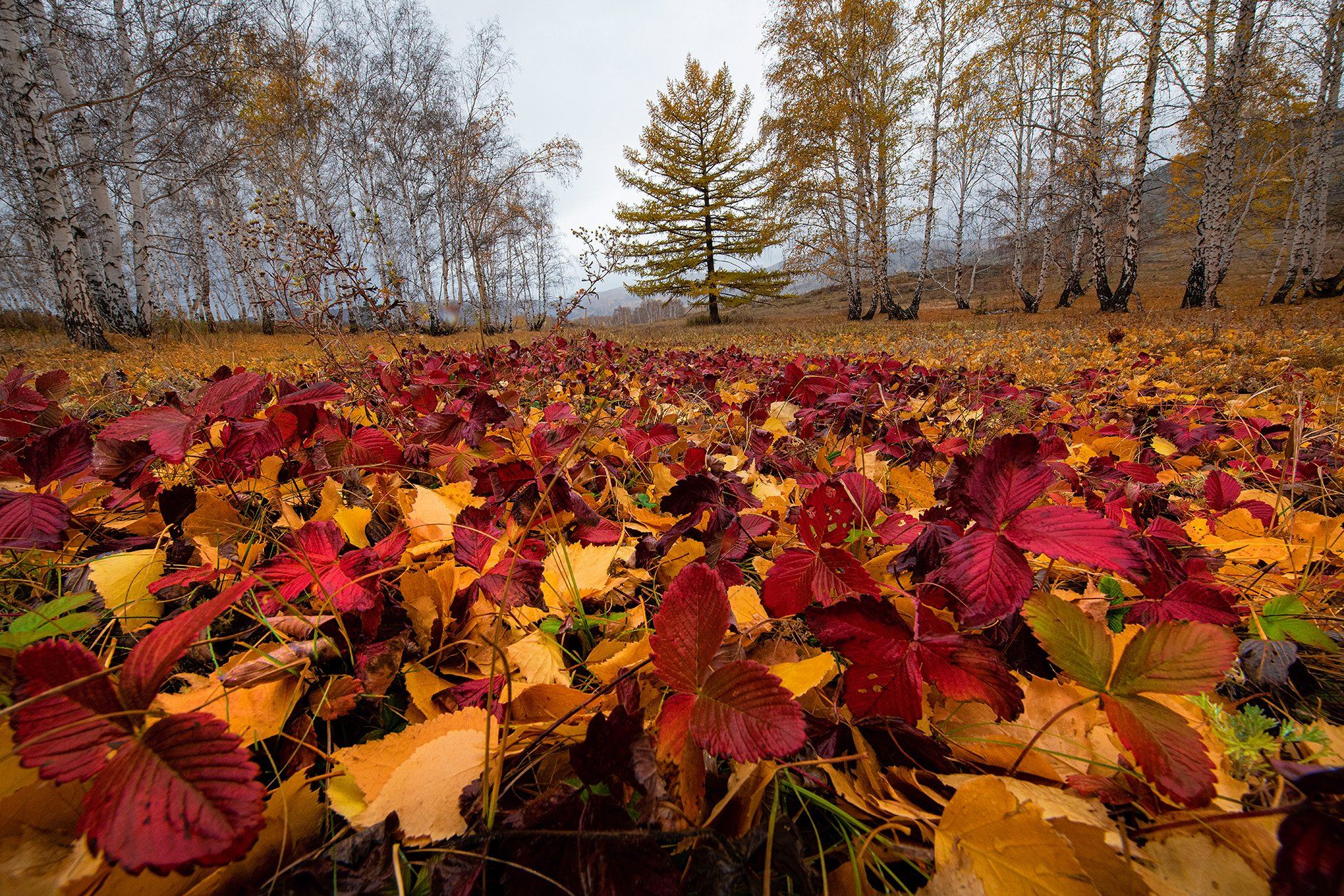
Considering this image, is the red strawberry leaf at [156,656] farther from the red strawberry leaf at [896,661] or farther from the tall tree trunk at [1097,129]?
the tall tree trunk at [1097,129]

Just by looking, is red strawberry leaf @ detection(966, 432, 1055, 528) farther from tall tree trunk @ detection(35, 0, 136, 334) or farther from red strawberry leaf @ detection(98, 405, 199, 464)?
tall tree trunk @ detection(35, 0, 136, 334)

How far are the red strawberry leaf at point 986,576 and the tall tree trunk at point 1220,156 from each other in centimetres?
1372

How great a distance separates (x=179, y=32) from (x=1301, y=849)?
13898 mm

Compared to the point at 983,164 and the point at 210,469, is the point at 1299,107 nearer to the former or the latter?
the point at 983,164

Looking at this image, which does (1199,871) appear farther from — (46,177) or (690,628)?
(46,177)

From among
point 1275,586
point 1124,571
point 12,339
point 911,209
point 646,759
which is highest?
point 911,209

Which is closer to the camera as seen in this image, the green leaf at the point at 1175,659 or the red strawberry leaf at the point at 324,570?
the green leaf at the point at 1175,659

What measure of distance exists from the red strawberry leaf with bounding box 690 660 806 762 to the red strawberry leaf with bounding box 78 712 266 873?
0.28 meters

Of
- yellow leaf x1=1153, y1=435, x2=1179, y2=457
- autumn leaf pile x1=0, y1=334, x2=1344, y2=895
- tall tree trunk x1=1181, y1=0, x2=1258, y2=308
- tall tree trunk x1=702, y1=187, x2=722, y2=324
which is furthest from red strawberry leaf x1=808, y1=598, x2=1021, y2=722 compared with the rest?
tall tree trunk x1=702, y1=187, x2=722, y2=324

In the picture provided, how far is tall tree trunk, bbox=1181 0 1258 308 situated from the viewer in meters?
8.90

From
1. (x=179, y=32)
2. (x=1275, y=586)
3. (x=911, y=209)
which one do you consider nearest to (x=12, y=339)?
(x=179, y=32)

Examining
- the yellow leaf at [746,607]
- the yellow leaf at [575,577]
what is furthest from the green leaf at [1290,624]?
Answer: the yellow leaf at [575,577]

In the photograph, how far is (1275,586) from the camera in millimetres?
840

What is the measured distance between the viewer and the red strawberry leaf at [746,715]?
36 centimetres
